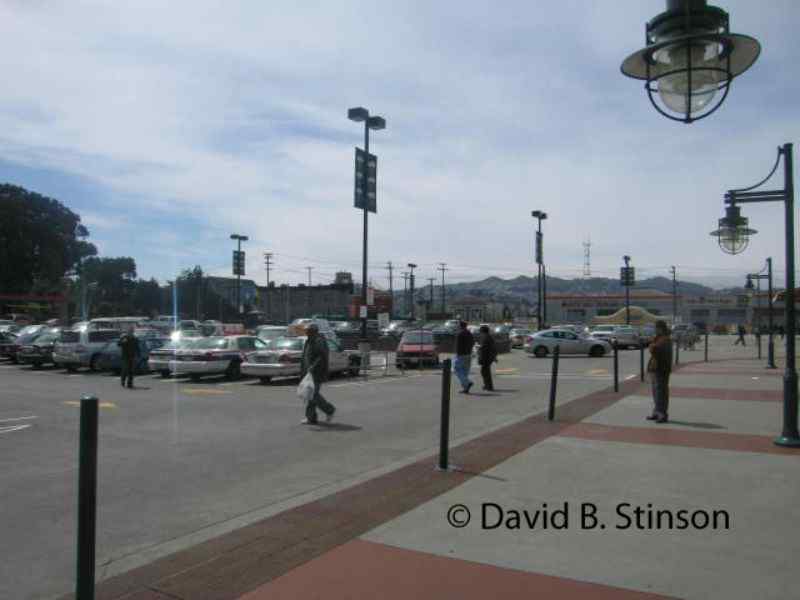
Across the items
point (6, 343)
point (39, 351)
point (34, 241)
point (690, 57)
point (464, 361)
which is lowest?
point (39, 351)

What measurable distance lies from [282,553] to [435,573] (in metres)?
1.17

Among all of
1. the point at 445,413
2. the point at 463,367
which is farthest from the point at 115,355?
the point at 445,413

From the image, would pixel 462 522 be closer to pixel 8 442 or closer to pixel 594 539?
pixel 594 539

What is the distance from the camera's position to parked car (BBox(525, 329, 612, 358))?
Result: 35500mm

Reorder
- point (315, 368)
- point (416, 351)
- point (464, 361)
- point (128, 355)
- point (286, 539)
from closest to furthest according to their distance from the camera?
point (286, 539) < point (315, 368) < point (464, 361) < point (128, 355) < point (416, 351)

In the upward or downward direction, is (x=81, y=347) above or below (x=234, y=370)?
above

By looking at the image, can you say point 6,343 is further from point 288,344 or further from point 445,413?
point 445,413

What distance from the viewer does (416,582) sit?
14.7 feet

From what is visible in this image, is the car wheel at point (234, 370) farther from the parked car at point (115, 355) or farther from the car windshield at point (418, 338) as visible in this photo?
the car windshield at point (418, 338)

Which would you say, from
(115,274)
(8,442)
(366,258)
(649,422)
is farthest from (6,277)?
(649,422)

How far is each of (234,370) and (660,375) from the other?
13.9 meters

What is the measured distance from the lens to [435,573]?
462 centimetres

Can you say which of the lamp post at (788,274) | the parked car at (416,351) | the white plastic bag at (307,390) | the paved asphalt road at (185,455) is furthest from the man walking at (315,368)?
the parked car at (416,351)

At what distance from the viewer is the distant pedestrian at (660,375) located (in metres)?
11.1
